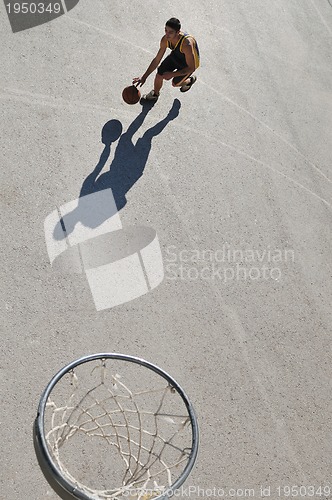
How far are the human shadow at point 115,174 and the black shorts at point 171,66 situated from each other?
0.59m

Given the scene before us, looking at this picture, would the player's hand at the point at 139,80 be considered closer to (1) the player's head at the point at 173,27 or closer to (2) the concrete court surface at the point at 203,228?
(2) the concrete court surface at the point at 203,228

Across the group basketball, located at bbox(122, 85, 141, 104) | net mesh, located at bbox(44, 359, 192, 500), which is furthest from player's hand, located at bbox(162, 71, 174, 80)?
net mesh, located at bbox(44, 359, 192, 500)

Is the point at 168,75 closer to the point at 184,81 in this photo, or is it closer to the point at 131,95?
the point at 184,81

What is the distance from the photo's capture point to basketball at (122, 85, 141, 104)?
30.9 feet

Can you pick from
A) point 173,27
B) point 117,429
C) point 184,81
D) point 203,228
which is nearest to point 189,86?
point 184,81

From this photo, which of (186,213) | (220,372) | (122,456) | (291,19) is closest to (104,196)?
(186,213)

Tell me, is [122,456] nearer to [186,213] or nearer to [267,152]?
[186,213]

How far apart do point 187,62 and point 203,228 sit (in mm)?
2285

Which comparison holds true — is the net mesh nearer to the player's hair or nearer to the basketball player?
the basketball player

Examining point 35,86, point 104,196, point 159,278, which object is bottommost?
point 159,278

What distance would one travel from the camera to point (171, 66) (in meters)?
9.36

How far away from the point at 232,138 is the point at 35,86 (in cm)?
297

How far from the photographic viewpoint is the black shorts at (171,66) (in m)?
9.28

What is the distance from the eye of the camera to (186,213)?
9008 mm
